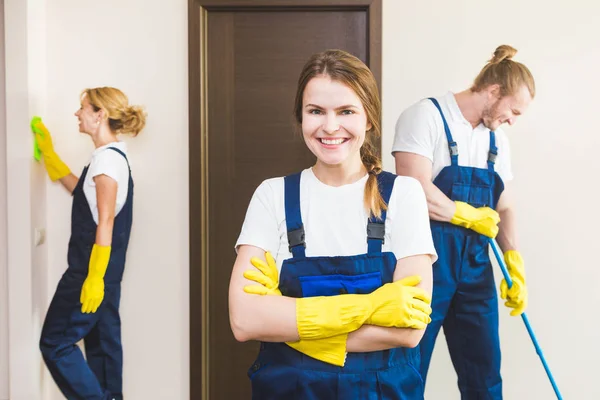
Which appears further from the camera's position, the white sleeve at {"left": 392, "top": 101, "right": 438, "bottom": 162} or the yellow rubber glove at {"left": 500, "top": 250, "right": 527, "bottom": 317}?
the yellow rubber glove at {"left": 500, "top": 250, "right": 527, "bottom": 317}

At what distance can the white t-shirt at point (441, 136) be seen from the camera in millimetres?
2373

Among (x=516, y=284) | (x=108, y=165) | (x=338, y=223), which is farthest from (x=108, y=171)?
(x=516, y=284)

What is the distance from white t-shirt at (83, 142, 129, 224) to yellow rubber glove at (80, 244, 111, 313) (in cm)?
13

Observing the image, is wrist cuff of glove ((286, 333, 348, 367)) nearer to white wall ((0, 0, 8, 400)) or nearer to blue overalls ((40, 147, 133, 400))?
blue overalls ((40, 147, 133, 400))

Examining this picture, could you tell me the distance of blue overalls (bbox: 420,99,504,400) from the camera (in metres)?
2.35

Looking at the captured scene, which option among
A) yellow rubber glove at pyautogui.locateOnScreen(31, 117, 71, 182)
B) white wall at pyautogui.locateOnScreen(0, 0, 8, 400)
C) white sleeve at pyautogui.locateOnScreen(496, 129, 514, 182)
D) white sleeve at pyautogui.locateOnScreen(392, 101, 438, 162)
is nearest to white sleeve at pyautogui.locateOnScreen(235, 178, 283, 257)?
white sleeve at pyautogui.locateOnScreen(392, 101, 438, 162)

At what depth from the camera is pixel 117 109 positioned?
8.45ft

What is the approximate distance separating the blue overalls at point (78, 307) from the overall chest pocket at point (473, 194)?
48.4 inches

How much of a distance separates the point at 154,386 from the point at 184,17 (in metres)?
1.48

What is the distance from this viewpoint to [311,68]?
1.63 m

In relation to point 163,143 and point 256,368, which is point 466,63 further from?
point 256,368

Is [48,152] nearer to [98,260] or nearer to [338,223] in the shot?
[98,260]

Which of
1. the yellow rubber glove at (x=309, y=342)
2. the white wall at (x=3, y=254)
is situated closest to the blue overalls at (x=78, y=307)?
the white wall at (x=3, y=254)

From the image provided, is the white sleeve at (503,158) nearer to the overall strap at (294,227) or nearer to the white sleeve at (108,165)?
the overall strap at (294,227)
